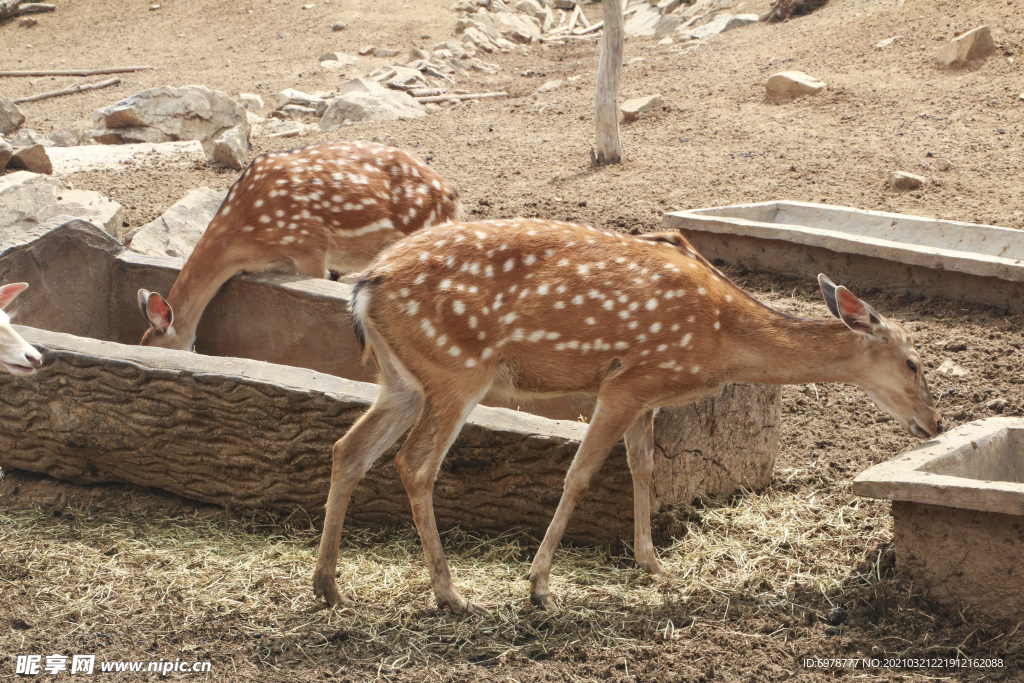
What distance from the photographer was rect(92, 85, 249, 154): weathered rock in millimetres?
11945

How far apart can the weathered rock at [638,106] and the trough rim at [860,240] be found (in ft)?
15.4

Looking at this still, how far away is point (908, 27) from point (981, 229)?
24.2ft

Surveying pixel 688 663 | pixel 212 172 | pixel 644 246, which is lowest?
pixel 212 172

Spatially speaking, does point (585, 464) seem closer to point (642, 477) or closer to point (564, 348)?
point (642, 477)

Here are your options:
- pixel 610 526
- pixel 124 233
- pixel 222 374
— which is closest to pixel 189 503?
pixel 222 374

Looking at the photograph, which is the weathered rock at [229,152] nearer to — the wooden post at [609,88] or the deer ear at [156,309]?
the wooden post at [609,88]

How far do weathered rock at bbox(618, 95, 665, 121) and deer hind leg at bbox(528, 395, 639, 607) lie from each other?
28.1 ft

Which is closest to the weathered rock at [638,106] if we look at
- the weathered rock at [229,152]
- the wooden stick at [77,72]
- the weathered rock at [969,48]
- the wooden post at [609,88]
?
the wooden post at [609,88]

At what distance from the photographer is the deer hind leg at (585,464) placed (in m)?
3.64

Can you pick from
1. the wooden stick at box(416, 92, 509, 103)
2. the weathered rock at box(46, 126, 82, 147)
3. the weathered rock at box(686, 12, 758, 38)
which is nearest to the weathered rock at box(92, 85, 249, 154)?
the weathered rock at box(46, 126, 82, 147)

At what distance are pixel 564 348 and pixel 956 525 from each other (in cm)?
155

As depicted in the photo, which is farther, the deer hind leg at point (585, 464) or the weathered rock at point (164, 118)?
the weathered rock at point (164, 118)

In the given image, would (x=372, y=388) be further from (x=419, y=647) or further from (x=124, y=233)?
(x=124, y=233)

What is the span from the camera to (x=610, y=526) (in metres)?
4.07
